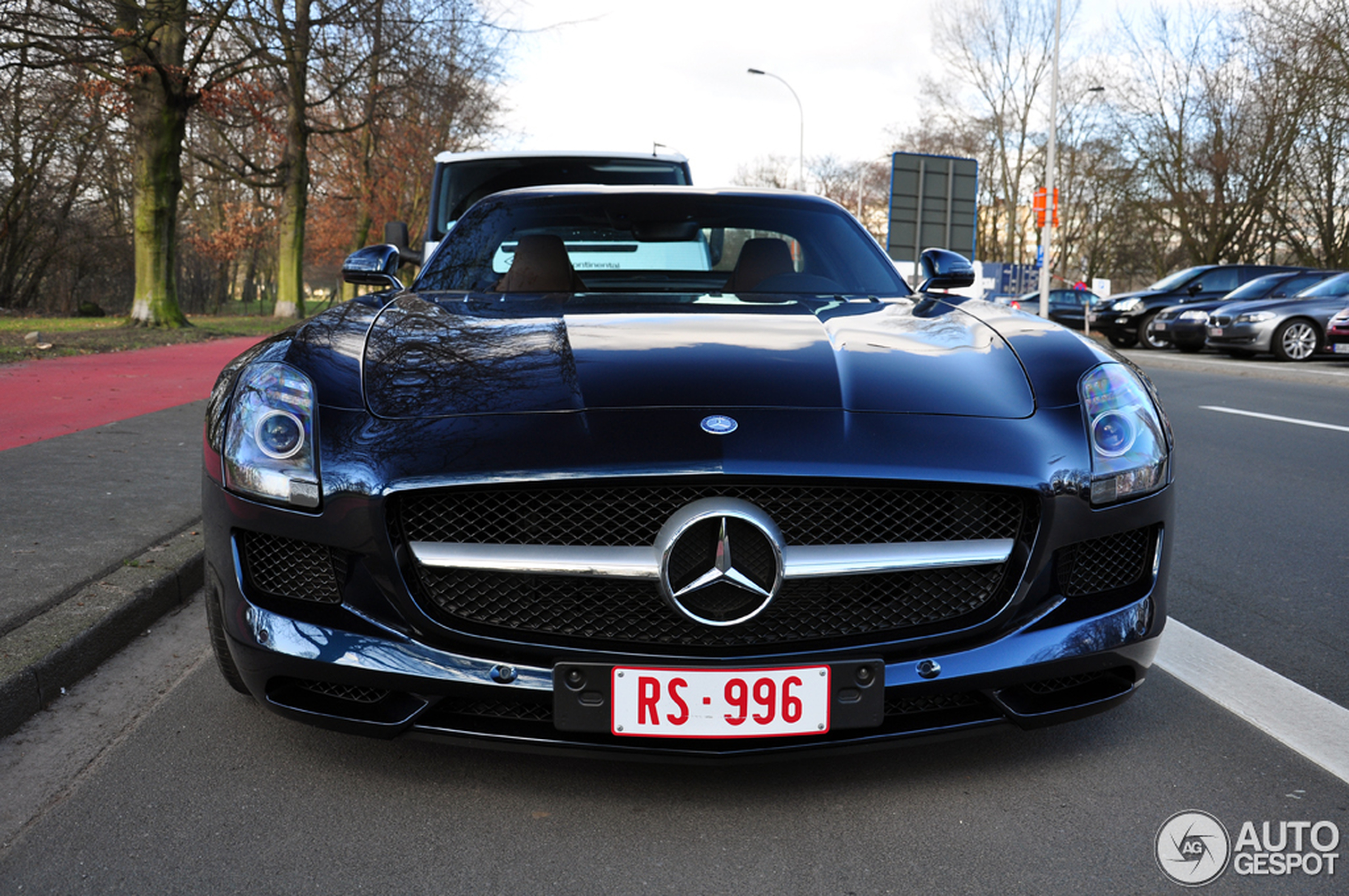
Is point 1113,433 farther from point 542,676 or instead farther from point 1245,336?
point 1245,336

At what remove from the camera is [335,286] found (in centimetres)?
6412

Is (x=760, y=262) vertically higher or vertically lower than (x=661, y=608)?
higher

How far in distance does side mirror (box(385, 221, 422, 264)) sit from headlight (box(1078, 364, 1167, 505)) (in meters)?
7.86

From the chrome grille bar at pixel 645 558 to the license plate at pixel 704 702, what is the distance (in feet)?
0.64

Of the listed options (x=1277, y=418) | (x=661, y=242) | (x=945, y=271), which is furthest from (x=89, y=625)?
(x=1277, y=418)

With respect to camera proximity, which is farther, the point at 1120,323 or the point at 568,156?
the point at 1120,323

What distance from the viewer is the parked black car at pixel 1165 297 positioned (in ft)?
73.7

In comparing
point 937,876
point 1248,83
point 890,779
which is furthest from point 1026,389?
point 1248,83

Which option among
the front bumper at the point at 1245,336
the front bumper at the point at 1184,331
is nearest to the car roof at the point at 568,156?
the front bumper at the point at 1245,336

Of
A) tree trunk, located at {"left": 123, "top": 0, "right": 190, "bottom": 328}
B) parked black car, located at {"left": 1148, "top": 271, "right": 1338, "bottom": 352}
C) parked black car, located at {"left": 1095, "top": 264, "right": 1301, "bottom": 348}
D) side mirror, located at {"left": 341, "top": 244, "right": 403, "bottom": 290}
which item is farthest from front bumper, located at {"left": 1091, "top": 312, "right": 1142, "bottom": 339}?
side mirror, located at {"left": 341, "top": 244, "right": 403, "bottom": 290}

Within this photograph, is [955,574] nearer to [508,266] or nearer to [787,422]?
[787,422]

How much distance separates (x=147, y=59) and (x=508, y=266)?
16317 mm
